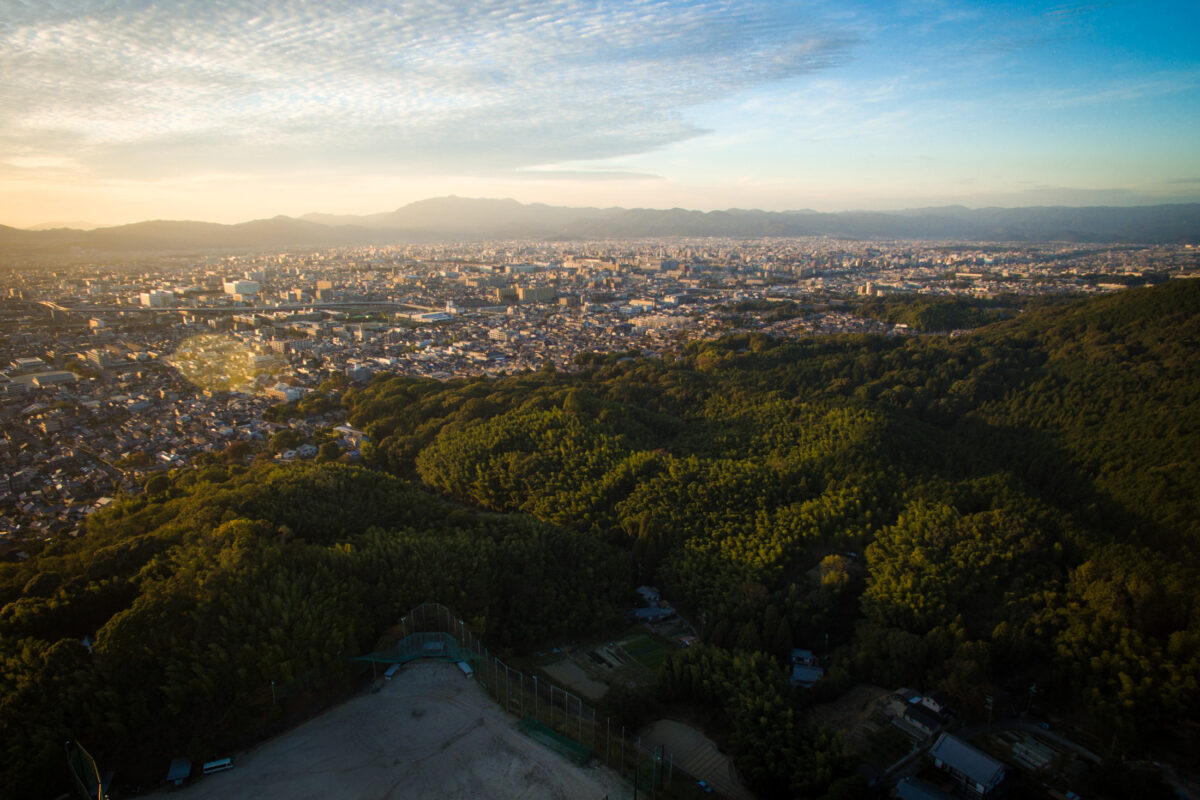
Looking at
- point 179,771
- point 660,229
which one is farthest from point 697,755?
point 660,229

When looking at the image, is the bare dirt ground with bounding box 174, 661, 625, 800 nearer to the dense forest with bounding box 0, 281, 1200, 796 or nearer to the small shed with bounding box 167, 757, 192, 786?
the small shed with bounding box 167, 757, 192, 786

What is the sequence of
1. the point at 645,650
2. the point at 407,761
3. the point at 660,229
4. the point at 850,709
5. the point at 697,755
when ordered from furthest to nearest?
the point at 660,229, the point at 645,650, the point at 850,709, the point at 697,755, the point at 407,761

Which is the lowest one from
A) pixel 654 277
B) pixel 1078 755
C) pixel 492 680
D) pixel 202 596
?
pixel 1078 755

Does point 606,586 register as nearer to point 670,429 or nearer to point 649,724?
point 649,724

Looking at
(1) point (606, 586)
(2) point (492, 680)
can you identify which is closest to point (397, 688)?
(2) point (492, 680)

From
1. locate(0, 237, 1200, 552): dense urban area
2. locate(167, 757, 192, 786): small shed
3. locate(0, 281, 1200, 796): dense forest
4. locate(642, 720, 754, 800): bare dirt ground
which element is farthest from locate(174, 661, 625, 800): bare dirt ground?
locate(0, 237, 1200, 552): dense urban area

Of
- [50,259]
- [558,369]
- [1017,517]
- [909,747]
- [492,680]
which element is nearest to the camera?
[909,747]

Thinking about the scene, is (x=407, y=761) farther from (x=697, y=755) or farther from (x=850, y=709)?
(x=850, y=709)
